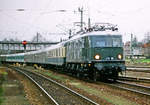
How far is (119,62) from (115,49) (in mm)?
889

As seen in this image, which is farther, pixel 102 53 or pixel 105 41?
pixel 105 41

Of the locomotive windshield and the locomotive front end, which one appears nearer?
the locomotive front end

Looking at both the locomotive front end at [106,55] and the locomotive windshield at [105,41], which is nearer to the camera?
the locomotive front end at [106,55]

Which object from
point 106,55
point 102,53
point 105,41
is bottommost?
point 106,55

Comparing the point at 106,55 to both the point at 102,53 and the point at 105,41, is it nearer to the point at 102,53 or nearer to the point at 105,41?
the point at 102,53

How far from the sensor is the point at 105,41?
1775 centimetres

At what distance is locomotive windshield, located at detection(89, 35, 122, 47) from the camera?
1764 centimetres

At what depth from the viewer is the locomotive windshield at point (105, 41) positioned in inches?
695

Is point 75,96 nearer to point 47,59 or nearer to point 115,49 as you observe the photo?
point 115,49

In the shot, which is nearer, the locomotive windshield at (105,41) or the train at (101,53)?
the train at (101,53)

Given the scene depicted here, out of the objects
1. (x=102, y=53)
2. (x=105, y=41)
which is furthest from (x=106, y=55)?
(x=105, y=41)

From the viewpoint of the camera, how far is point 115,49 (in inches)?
691

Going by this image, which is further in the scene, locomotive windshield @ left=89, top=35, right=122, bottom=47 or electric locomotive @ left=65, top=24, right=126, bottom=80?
locomotive windshield @ left=89, top=35, right=122, bottom=47

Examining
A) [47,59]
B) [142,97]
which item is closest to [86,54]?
[142,97]
